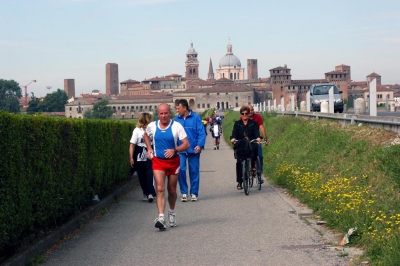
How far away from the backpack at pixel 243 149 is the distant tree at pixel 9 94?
1192 inches

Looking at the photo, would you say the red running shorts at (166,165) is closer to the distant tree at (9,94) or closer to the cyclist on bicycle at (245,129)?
the cyclist on bicycle at (245,129)

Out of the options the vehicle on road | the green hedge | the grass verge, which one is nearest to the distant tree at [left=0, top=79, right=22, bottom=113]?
the vehicle on road

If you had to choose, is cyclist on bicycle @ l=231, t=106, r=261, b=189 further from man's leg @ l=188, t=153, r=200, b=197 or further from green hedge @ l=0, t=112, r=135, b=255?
green hedge @ l=0, t=112, r=135, b=255

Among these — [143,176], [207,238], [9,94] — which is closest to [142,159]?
[143,176]

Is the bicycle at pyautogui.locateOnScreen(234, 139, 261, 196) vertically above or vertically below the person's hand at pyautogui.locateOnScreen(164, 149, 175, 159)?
below

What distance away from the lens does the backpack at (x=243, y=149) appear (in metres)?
13.7

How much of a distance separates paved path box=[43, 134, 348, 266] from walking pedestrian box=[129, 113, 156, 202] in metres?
0.54

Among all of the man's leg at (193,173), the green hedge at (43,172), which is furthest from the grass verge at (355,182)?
the green hedge at (43,172)

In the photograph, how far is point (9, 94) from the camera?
170ft

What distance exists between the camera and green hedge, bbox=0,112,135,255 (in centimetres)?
710

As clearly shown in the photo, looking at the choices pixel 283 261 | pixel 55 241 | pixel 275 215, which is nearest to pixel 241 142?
pixel 275 215

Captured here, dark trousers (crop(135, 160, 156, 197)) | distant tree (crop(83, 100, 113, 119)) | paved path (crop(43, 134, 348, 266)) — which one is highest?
dark trousers (crop(135, 160, 156, 197))

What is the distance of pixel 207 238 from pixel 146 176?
4862 millimetres

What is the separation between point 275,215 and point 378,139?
9.80ft
